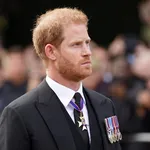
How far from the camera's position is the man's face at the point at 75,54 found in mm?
5160

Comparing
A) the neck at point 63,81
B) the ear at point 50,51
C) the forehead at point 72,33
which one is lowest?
the neck at point 63,81

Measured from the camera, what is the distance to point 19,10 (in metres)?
16.1

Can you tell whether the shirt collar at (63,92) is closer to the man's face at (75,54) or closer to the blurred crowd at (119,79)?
the man's face at (75,54)

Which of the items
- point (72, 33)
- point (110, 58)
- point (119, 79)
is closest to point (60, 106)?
point (72, 33)

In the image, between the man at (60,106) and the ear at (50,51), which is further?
the ear at (50,51)

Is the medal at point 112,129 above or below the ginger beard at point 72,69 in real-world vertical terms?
below

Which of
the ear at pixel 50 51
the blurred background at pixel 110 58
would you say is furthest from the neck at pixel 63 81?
the blurred background at pixel 110 58

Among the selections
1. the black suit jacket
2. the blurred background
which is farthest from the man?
the blurred background

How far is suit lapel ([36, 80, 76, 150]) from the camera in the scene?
503 cm

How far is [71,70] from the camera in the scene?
5172 millimetres

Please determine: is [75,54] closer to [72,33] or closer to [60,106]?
[72,33]

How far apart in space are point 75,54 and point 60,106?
40 centimetres

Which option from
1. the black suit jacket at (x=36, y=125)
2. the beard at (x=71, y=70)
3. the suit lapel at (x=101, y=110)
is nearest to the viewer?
the black suit jacket at (x=36, y=125)

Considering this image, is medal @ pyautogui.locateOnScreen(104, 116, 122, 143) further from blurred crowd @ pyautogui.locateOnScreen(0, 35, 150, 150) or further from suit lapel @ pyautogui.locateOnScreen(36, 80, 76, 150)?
blurred crowd @ pyautogui.locateOnScreen(0, 35, 150, 150)
